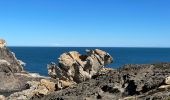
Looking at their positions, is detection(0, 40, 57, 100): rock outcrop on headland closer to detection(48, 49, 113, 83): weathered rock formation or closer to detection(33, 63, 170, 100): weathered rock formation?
detection(48, 49, 113, 83): weathered rock formation

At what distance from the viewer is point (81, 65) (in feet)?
199

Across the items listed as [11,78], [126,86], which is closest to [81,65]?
[126,86]

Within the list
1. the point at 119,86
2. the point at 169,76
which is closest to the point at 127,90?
the point at 119,86

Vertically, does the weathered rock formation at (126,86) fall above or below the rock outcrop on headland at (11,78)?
above

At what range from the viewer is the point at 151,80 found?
26047mm

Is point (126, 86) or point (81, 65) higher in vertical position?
point (126, 86)

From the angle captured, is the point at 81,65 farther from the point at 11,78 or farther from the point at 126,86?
the point at 11,78

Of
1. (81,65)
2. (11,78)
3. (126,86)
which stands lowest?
(11,78)

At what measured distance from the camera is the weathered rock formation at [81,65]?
59375 mm

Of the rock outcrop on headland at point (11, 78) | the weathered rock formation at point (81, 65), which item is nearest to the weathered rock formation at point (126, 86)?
the weathered rock formation at point (81, 65)

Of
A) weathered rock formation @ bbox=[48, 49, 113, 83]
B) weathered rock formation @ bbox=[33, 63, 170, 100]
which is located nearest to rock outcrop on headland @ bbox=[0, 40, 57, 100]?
weathered rock formation @ bbox=[48, 49, 113, 83]

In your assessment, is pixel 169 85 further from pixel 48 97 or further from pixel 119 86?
pixel 48 97

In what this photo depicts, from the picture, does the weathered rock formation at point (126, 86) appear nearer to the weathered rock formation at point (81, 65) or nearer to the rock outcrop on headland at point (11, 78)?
the weathered rock formation at point (81, 65)

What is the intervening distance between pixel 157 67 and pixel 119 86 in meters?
3.83
